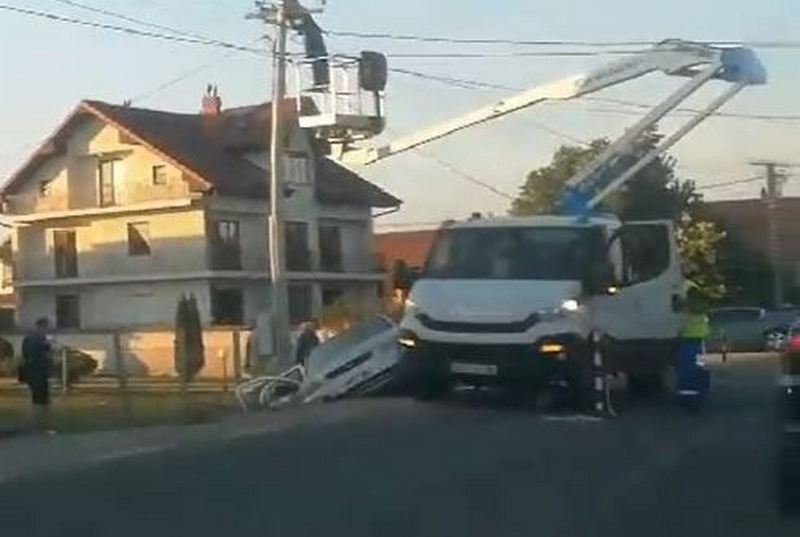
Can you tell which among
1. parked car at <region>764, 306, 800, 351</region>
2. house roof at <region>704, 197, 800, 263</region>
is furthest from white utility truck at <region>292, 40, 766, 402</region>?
house roof at <region>704, 197, 800, 263</region>

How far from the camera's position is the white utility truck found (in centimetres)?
2103

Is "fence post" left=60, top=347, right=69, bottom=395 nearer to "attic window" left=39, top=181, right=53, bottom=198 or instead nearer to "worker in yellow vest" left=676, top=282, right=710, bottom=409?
"worker in yellow vest" left=676, top=282, right=710, bottom=409

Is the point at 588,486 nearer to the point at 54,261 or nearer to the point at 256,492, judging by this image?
the point at 256,492

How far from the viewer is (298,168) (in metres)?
64.8

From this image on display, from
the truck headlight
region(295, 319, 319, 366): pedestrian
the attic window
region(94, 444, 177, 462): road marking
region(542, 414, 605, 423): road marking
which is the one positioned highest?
the attic window

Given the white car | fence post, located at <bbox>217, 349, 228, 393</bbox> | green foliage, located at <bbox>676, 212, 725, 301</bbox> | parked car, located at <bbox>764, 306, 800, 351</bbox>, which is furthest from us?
green foliage, located at <bbox>676, 212, 725, 301</bbox>

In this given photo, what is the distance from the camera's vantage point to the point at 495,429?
19.2 meters

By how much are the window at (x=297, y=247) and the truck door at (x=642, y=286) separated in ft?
130

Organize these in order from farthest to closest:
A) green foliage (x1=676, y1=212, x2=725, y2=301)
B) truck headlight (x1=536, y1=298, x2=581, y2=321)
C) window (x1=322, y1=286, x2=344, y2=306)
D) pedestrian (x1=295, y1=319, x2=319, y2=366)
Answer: green foliage (x1=676, y1=212, x2=725, y2=301)
window (x1=322, y1=286, x2=344, y2=306)
pedestrian (x1=295, y1=319, x2=319, y2=366)
truck headlight (x1=536, y1=298, x2=581, y2=321)

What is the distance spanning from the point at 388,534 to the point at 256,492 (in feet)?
9.51

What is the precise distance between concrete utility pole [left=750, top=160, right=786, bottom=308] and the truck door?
5026cm

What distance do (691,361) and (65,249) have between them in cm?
4621

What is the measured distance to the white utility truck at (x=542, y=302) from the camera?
21.0 m

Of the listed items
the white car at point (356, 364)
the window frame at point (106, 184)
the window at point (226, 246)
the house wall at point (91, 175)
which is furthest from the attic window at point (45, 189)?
the white car at point (356, 364)
